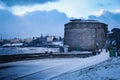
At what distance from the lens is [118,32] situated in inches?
1364

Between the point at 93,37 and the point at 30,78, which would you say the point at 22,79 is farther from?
the point at 93,37

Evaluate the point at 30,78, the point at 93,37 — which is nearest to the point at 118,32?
the point at 93,37

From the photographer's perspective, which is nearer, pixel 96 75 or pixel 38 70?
pixel 96 75

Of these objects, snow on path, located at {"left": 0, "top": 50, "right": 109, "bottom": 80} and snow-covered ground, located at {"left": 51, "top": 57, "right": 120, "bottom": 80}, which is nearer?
snow-covered ground, located at {"left": 51, "top": 57, "right": 120, "bottom": 80}

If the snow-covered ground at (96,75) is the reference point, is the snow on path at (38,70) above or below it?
below

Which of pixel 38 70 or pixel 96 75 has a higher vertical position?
pixel 96 75

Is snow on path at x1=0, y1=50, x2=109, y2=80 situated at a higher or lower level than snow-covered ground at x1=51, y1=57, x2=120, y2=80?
lower

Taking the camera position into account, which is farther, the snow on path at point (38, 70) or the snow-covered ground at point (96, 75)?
the snow on path at point (38, 70)

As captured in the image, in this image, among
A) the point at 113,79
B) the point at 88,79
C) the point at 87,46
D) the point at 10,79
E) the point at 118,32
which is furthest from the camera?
the point at 87,46

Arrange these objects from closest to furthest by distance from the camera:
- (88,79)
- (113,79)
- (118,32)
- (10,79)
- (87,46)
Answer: (113,79) → (88,79) → (10,79) → (118,32) → (87,46)

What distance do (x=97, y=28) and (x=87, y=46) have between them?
17.3 feet

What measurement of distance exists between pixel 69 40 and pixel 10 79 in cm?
4347

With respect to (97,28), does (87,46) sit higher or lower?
lower

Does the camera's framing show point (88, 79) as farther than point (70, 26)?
No
